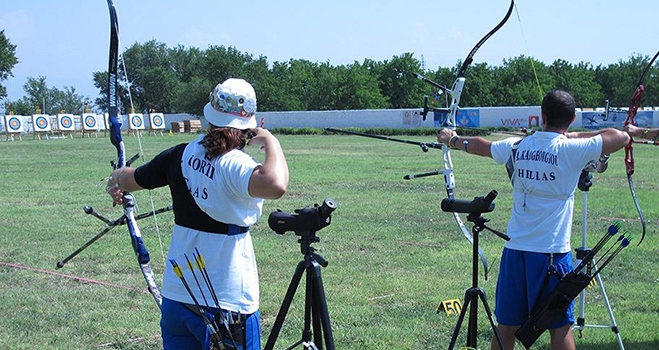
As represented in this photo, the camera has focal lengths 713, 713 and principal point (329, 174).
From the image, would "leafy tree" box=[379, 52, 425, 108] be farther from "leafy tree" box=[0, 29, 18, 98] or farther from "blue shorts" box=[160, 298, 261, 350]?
"blue shorts" box=[160, 298, 261, 350]

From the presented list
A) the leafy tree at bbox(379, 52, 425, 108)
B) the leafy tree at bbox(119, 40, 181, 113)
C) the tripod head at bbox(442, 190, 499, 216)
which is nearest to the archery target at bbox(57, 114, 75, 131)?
the leafy tree at bbox(119, 40, 181, 113)

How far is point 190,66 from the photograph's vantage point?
81.7m

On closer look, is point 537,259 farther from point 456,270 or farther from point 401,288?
point 456,270

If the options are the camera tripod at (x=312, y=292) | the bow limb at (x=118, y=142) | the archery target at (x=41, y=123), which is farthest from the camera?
the archery target at (x=41, y=123)

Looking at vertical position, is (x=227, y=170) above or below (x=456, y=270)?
above

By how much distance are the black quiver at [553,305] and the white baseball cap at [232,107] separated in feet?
5.90

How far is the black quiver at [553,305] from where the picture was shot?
3.58 m

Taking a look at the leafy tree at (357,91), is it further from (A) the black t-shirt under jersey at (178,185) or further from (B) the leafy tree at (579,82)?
(A) the black t-shirt under jersey at (178,185)

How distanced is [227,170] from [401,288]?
13.1 feet

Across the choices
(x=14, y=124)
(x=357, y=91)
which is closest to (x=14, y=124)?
(x=14, y=124)

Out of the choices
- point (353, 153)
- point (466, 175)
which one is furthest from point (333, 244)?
point (353, 153)

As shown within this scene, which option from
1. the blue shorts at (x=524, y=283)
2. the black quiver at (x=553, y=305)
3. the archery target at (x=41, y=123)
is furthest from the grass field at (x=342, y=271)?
the archery target at (x=41, y=123)

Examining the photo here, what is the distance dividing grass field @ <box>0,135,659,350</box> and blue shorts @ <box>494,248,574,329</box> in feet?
3.94

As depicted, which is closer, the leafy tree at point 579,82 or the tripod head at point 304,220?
the tripod head at point 304,220
